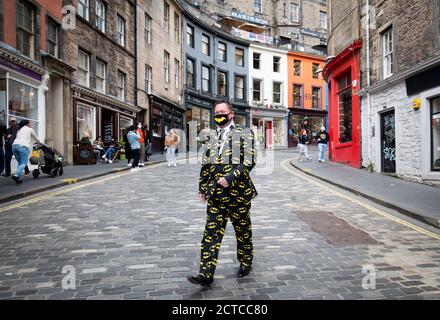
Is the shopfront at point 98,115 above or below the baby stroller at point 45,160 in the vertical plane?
above

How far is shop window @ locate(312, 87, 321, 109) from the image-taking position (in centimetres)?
4278

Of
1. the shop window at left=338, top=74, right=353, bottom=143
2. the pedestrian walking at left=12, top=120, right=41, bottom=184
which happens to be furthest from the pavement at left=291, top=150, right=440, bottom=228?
the pedestrian walking at left=12, top=120, right=41, bottom=184

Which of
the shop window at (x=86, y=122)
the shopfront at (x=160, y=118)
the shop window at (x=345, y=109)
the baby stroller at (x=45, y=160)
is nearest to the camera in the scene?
the baby stroller at (x=45, y=160)

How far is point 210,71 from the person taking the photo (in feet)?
117

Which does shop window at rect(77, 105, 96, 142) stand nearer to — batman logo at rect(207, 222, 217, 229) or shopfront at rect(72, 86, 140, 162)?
shopfront at rect(72, 86, 140, 162)

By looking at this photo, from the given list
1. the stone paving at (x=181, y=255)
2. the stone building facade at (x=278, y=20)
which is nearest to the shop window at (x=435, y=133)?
the stone paving at (x=181, y=255)

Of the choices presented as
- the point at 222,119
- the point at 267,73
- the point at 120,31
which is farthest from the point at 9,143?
the point at 267,73

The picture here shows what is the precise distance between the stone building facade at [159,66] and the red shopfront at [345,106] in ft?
37.6

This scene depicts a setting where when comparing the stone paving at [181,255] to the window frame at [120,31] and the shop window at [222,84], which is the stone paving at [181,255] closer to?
the window frame at [120,31]

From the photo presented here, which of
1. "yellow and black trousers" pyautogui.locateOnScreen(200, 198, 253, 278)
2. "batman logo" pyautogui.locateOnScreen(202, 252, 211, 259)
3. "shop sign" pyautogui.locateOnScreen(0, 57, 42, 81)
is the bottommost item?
"batman logo" pyautogui.locateOnScreen(202, 252, 211, 259)

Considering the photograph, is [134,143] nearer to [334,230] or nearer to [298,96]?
[334,230]

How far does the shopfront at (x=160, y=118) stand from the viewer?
1038 inches

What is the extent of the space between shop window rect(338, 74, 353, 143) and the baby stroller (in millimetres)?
12447
